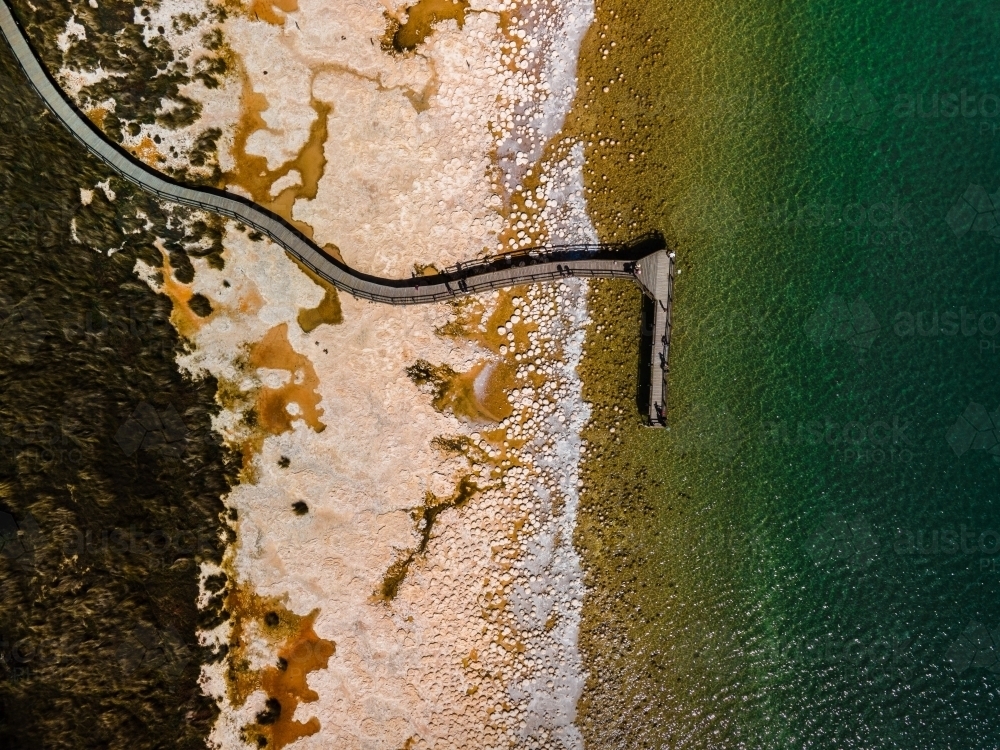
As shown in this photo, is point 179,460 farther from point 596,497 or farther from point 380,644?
point 596,497

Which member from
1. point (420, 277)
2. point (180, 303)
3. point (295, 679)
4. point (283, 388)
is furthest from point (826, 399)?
point (180, 303)

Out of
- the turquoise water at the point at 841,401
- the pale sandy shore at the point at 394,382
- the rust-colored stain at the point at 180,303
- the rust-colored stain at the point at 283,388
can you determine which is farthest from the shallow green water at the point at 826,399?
the rust-colored stain at the point at 180,303

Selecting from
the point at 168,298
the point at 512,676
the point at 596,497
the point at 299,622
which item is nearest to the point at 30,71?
the point at 168,298

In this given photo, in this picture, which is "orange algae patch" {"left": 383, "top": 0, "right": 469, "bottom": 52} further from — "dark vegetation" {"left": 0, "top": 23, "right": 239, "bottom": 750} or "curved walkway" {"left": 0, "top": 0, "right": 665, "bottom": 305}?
"dark vegetation" {"left": 0, "top": 23, "right": 239, "bottom": 750}

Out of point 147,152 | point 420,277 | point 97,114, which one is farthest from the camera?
point 420,277

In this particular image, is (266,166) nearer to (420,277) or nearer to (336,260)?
(336,260)
